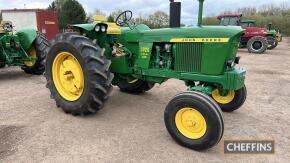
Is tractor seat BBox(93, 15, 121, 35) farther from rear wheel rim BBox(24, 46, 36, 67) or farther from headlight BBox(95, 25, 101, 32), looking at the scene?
rear wheel rim BBox(24, 46, 36, 67)

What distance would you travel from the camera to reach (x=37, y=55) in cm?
810

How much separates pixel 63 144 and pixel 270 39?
646 inches

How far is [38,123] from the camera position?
4.48 metres

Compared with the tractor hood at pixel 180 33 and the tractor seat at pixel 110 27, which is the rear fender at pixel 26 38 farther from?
the tractor hood at pixel 180 33

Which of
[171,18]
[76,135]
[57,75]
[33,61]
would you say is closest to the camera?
[76,135]

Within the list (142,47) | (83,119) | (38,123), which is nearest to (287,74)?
(142,47)

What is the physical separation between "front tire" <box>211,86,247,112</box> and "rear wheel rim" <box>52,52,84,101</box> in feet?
7.94

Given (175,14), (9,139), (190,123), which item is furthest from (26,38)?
(190,123)

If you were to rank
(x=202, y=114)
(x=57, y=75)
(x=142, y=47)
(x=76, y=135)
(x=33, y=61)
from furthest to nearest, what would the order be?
(x=33, y=61) < (x=57, y=75) < (x=142, y=47) < (x=76, y=135) < (x=202, y=114)

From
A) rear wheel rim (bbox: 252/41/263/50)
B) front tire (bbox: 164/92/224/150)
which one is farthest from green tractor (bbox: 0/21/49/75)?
rear wheel rim (bbox: 252/41/263/50)

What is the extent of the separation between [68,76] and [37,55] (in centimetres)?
359

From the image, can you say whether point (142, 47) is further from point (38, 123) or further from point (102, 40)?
point (38, 123)

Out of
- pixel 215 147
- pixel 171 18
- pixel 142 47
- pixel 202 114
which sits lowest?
pixel 215 147

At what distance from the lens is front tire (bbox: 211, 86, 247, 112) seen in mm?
4945
